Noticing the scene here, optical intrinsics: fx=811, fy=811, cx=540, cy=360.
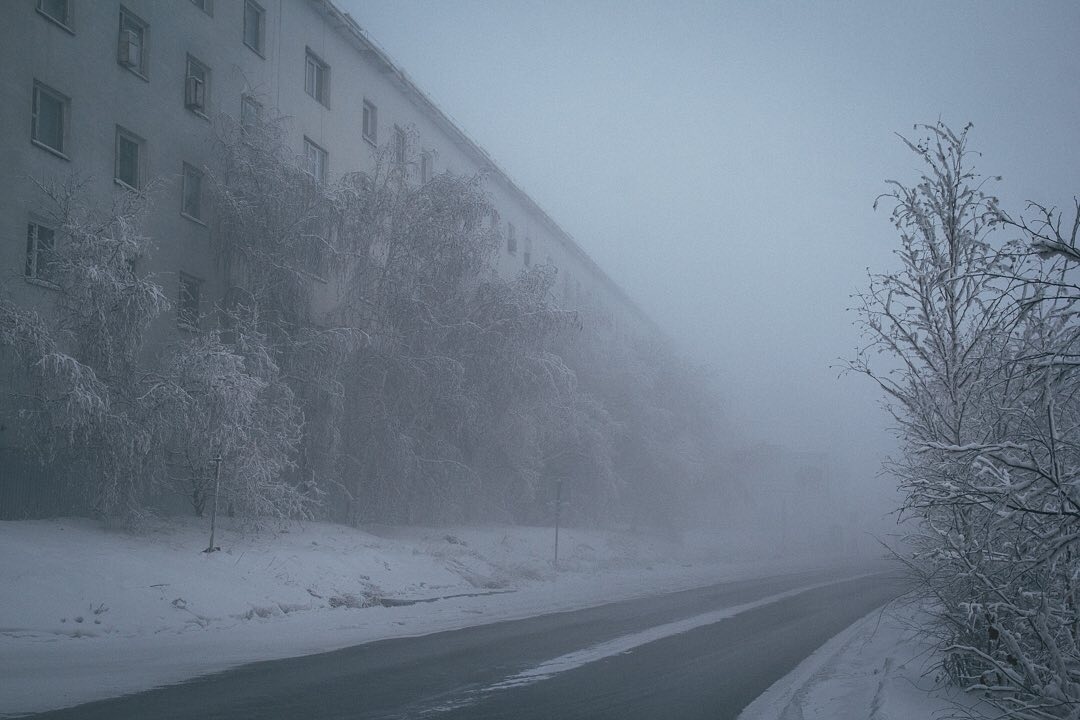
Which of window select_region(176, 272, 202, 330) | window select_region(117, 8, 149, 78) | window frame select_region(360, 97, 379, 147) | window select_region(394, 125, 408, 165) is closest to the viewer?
window select_region(117, 8, 149, 78)

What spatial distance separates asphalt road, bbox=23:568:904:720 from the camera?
7418 mm

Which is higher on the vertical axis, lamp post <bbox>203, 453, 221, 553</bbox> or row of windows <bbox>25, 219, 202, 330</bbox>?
row of windows <bbox>25, 219, 202, 330</bbox>

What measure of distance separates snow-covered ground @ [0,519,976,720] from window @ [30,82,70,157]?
29.3ft

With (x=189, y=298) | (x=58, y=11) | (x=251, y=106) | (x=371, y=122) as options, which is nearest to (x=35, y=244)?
(x=189, y=298)

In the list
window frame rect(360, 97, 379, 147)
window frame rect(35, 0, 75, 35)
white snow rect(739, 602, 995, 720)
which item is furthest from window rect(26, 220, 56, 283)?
white snow rect(739, 602, 995, 720)

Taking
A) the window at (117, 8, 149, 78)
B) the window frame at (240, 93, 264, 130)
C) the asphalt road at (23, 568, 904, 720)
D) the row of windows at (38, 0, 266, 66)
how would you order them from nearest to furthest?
the asphalt road at (23, 568, 904, 720) < the row of windows at (38, 0, 266, 66) < the window at (117, 8, 149, 78) < the window frame at (240, 93, 264, 130)

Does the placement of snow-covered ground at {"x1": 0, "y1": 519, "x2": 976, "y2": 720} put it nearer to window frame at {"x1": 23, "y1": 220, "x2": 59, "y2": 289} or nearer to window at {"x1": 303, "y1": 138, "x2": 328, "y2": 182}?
window frame at {"x1": 23, "y1": 220, "x2": 59, "y2": 289}

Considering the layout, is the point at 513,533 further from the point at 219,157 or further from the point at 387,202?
the point at 219,157

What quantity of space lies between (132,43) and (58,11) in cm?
201

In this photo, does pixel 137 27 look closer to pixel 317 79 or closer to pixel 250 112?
pixel 250 112

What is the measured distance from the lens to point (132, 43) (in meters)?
20.9

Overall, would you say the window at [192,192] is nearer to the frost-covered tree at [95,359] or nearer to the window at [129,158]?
the window at [129,158]

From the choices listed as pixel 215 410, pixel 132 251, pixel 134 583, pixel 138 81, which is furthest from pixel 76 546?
pixel 138 81

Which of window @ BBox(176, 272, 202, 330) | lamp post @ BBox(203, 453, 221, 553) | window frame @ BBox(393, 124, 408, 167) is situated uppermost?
window frame @ BBox(393, 124, 408, 167)
